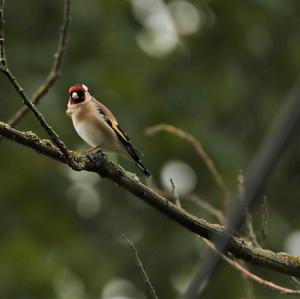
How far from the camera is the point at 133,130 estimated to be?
33.2 feet

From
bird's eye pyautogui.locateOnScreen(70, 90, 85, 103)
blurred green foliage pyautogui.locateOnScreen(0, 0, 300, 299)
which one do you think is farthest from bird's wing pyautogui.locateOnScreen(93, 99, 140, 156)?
blurred green foliage pyautogui.locateOnScreen(0, 0, 300, 299)

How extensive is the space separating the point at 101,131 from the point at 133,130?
17.5 feet

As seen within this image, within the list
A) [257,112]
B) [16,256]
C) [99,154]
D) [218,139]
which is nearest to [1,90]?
[16,256]

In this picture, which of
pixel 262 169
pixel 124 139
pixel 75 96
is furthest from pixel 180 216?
pixel 75 96

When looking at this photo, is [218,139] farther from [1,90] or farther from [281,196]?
[1,90]

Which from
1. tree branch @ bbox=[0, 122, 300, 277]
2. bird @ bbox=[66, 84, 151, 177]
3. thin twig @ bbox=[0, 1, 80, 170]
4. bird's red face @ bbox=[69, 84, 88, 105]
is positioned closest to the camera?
thin twig @ bbox=[0, 1, 80, 170]

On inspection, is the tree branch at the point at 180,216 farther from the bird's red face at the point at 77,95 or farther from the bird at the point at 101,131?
the bird's red face at the point at 77,95

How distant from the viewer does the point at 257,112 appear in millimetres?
12422

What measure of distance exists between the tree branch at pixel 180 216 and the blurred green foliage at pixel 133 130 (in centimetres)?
631

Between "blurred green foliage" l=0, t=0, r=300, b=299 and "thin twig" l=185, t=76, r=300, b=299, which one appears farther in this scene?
"blurred green foliage" l=0, t=0, r=300, b=299

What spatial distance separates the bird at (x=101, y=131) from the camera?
4699mm

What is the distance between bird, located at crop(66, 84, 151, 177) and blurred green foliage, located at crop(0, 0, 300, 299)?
4533 mm

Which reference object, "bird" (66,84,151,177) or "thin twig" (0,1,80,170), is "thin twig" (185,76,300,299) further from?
"bird" (66,84,151,177)

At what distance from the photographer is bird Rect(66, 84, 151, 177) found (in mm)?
4699
